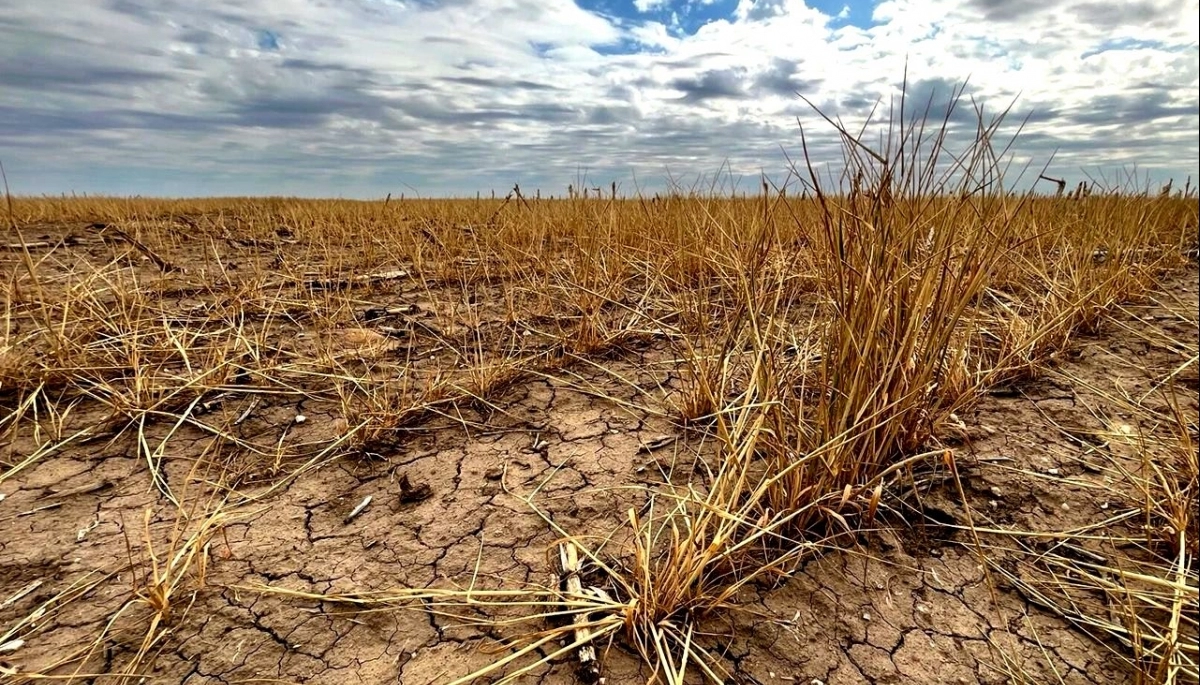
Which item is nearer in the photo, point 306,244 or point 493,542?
point 493,542

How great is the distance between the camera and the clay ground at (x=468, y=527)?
1.11 meters

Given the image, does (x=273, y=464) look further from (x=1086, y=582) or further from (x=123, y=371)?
(x=1086, y=582)

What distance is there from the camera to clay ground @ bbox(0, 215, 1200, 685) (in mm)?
1108

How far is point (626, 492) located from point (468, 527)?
40 centimetres

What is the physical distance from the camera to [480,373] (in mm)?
1989

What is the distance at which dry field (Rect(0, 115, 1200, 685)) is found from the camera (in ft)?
3.64

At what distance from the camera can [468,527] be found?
142cm

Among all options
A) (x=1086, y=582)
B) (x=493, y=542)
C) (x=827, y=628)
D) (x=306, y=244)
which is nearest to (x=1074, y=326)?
(x=1086, y=582)

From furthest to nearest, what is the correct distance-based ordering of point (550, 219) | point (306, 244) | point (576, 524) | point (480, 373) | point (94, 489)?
point (306, 244), point (550, 219), point (480, 373), point (94, 489), point (576, 524)

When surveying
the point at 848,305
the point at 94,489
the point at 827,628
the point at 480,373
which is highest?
the point at 848,305

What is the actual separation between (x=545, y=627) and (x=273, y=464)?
0.99m

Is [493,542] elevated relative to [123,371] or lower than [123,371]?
lower

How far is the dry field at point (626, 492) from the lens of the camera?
3.64 ft

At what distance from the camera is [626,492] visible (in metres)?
1.51
